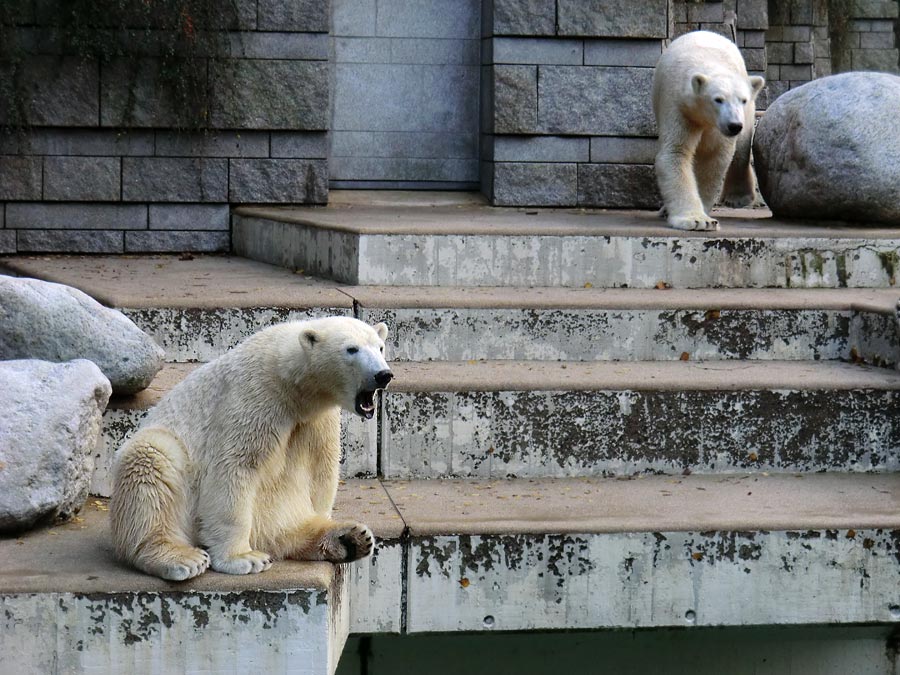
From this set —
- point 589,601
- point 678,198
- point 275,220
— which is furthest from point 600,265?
point 589,601

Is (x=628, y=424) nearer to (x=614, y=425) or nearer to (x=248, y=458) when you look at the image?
(x=614, y=425)

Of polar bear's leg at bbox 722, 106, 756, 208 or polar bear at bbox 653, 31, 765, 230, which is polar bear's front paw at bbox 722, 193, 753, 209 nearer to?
polar bear's leg at bbox 722, 106, 756, 208

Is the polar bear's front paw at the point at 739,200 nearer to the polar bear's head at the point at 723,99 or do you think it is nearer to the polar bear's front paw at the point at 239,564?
the polar bear's head at the point at 723,99

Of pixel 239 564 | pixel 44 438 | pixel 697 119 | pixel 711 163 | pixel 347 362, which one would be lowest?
pixel 239 564

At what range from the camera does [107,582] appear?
3.37 meters

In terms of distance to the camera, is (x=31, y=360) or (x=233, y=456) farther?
(x=31, y=360)

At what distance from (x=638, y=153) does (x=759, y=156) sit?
865 millimetres

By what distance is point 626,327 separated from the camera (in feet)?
17.8

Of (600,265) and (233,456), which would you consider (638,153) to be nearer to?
(600,265)

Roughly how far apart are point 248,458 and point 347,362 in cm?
37

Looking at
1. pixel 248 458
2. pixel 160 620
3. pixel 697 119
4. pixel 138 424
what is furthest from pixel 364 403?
pixel 697 119

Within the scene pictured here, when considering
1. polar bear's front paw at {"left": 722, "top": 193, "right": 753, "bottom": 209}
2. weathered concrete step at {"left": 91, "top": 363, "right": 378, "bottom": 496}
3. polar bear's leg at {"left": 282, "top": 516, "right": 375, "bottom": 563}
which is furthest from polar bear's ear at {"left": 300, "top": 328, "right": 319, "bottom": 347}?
polar bear's front paw at {"left": 722, "top": 193, "right": 753, "bottom": 209}

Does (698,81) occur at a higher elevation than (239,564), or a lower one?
higher

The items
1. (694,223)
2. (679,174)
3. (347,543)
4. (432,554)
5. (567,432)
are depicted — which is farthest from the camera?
(679,174)
